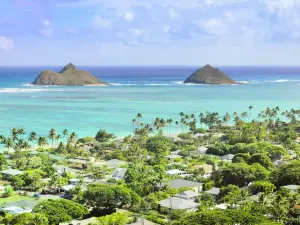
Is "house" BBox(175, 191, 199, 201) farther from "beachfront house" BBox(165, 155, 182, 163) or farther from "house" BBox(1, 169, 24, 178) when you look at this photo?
"house" BBox(1, 169, 24, 178)

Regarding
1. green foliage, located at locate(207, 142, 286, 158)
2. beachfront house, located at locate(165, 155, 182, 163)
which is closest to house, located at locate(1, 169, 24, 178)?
beachfront house, located at locate(165, 155, 182, 163)

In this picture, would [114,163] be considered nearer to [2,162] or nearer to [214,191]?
[2,162]

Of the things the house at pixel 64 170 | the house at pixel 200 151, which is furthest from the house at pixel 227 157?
the house at pixel 64 170

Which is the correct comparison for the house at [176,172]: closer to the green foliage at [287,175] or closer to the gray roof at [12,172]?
the green foliage at [287,175]

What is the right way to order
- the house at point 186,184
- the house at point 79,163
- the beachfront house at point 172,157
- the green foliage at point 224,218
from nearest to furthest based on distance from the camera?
1. the green foliage at point 224,218
2. the house at point 186,184
3. the house at point 79,163
4. the beachfront house at point 172,157

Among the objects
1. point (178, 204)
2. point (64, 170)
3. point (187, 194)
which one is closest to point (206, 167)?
point (187, 194)

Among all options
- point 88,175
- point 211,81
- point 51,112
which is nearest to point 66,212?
point 88,175
